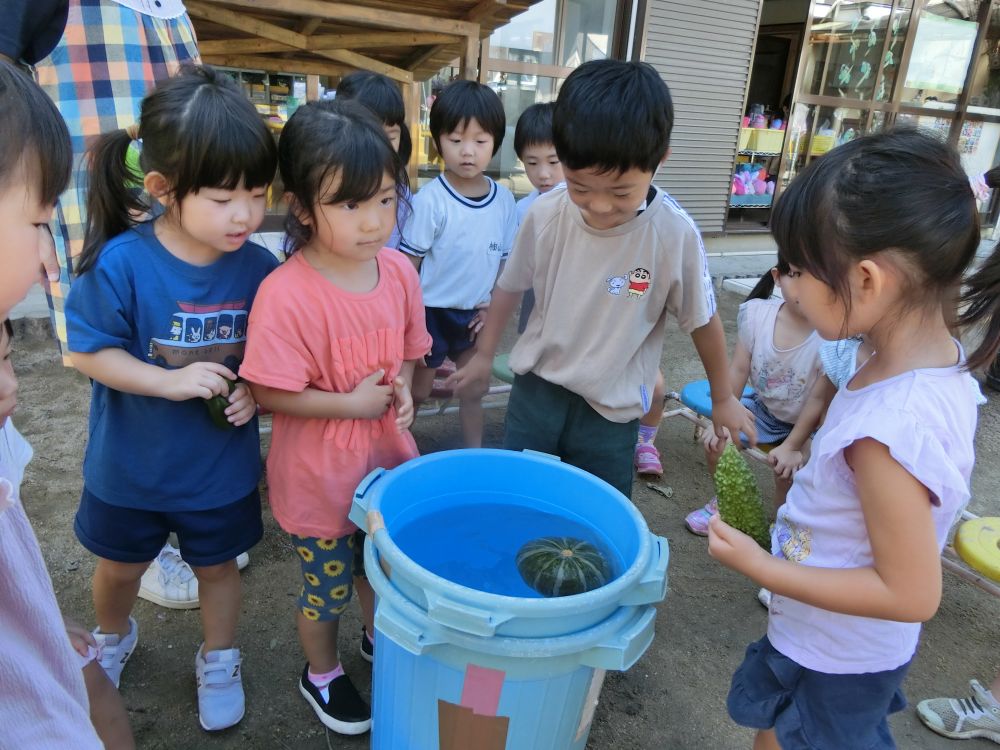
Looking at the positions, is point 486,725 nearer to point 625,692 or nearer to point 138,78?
point 625,692

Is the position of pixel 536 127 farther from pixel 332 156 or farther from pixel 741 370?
pixel 332 156

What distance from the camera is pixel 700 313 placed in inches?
67.3

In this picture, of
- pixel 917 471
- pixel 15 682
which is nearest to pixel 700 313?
pixel 917 471

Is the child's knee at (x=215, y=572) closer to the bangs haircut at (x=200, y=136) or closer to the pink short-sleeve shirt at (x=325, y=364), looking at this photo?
the pink short-sleeve shirt at (x=325, y=364)

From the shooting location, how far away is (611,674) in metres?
2.03

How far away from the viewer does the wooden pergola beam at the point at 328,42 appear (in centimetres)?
372

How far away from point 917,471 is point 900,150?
49 cm

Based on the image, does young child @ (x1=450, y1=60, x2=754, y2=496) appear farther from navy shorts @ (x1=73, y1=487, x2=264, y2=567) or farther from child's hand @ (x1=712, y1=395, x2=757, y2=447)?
navy shorts @ (x1=73, y1=487, x2=264, y2=567)

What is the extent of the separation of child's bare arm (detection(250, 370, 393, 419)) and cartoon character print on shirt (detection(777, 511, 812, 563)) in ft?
2.87

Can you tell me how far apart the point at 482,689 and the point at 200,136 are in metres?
1.14

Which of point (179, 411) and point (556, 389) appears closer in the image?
point (179, 411)

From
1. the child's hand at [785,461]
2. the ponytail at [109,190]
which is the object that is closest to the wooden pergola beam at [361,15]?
the ponytail at [109,190]

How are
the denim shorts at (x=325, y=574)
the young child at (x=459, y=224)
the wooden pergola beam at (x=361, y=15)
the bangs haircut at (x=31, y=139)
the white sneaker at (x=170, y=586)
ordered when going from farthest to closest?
1. the wooden pergola beam at (x=361, y=15)
2. the young child at (x=459, y=224)
3. the white sneaker at (x=170, y=586)
4. the denim shorts at (x=325, y=574)
5. the bangs haircut at (x=31, y=139)

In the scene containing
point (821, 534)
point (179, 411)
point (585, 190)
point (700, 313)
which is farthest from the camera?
point (700, 313)
